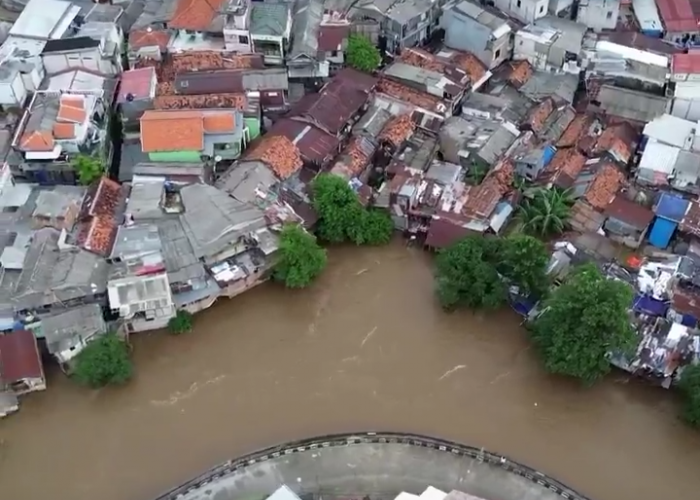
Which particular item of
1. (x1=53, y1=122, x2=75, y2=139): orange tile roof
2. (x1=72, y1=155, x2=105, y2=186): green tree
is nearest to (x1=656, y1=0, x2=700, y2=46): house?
(x1=72, y1=155, x2=105, y2=186): green tree

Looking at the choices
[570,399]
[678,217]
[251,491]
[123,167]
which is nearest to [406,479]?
[251,491]

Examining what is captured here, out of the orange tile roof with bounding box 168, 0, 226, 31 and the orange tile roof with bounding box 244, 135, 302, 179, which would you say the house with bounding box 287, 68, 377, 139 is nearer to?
the orange tile roof with bounding box 244, 135, 302, 179

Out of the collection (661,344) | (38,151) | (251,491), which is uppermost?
(38,151)

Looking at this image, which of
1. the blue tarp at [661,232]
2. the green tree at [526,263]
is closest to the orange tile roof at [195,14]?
the green tree at [526,263]

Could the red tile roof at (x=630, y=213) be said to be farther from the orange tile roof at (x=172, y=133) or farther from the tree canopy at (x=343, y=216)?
the orange tile roof at (x=172, y=133)

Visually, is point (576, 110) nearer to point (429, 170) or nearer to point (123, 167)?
point (429, 170)

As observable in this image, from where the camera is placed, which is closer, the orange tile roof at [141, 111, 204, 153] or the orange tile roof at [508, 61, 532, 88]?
the orange tile roof at [141, 111, 204, 153]
